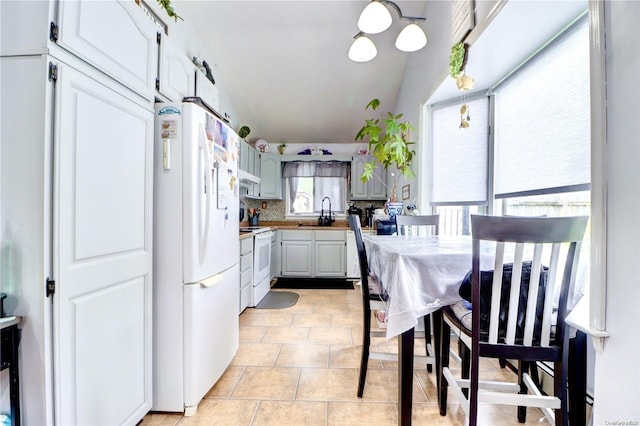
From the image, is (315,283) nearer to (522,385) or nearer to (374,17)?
(522,385)

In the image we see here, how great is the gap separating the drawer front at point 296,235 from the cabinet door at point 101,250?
3.01 meters

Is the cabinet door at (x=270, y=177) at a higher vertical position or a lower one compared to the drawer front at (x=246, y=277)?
higher

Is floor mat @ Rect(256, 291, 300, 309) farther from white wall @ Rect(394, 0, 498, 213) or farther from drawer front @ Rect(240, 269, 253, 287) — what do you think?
white wall @ Rect(394, 0, 498, 213)

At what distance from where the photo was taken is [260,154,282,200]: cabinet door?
4.68m

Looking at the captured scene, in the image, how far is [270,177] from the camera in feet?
15.5

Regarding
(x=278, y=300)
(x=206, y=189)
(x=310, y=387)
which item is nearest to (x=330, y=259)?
(x=278, y=300)

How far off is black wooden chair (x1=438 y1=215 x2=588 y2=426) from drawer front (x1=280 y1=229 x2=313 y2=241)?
3355mm

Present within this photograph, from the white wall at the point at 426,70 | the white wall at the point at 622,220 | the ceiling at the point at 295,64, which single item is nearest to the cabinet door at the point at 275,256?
the ceiling at the point at 295,64

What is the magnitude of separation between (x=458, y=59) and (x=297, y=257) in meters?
3.34

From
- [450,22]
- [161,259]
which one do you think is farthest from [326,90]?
[161,259]

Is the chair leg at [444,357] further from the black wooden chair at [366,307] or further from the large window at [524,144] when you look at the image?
the large window at [524,144]

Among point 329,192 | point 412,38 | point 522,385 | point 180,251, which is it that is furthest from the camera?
point 329,192

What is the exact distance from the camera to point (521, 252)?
95cm

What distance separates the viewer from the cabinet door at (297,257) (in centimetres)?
440
